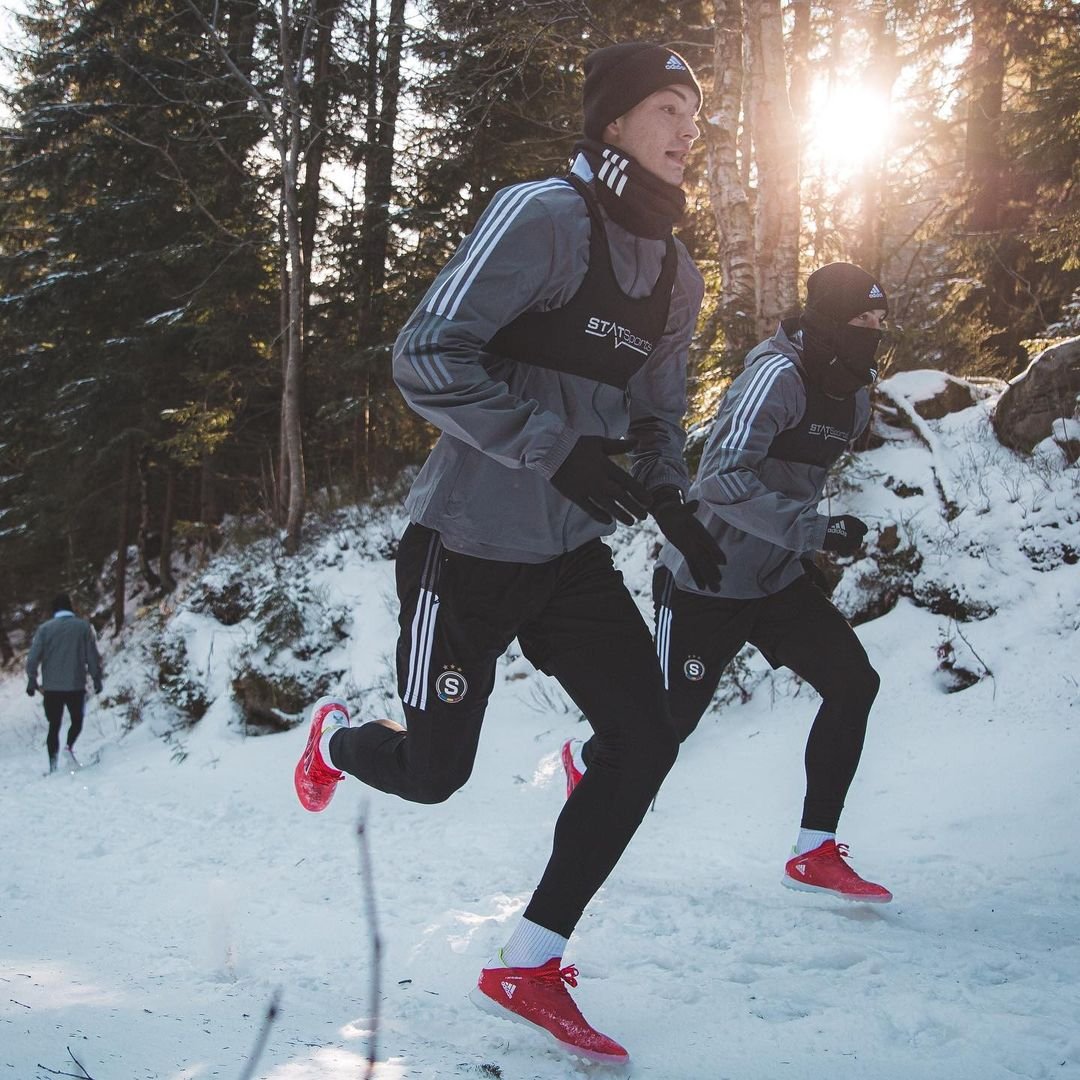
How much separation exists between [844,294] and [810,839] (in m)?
2.25

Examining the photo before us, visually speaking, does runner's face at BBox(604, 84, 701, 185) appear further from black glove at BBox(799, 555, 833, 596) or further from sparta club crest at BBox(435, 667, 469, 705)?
black glove at BBox(799, 555, 833, 596)

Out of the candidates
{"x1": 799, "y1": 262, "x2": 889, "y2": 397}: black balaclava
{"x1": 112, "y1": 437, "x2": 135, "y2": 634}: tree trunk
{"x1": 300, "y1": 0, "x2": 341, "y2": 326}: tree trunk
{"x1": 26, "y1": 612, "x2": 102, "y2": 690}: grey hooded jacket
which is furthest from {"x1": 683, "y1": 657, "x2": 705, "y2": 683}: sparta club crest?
{"x1": 112, "y1": 437, "x2": 135, "y2": 634}: tree trunk

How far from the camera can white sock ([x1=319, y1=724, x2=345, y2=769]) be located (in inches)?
136

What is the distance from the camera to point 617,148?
8.89ft

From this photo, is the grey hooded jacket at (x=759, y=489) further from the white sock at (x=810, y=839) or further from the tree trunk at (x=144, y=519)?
the tree trunk at (x=144, y=519)

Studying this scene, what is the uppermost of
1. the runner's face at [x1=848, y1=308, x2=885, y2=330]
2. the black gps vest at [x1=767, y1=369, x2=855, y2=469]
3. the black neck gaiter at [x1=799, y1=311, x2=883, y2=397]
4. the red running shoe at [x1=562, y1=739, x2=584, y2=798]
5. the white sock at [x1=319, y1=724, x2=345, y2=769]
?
the runner's face at [x1=848, y1=308, x2=885, y2=330]

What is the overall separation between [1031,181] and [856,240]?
2.68 m

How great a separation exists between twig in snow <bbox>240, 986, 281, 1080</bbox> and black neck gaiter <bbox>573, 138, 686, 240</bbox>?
211 cm

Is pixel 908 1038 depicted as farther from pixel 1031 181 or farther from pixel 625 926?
pixel 1031 181

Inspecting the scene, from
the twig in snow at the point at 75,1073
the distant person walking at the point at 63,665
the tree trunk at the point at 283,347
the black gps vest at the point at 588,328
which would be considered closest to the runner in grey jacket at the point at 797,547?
the black gps vest at the point at 588,328

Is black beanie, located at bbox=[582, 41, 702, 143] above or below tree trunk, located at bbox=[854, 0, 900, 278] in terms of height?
below

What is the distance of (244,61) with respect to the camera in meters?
15.2

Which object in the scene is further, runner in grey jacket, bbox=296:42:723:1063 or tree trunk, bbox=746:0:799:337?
tree trunk, bbox=746:0:799:337

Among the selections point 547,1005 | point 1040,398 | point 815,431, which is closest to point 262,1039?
point 547,1005
